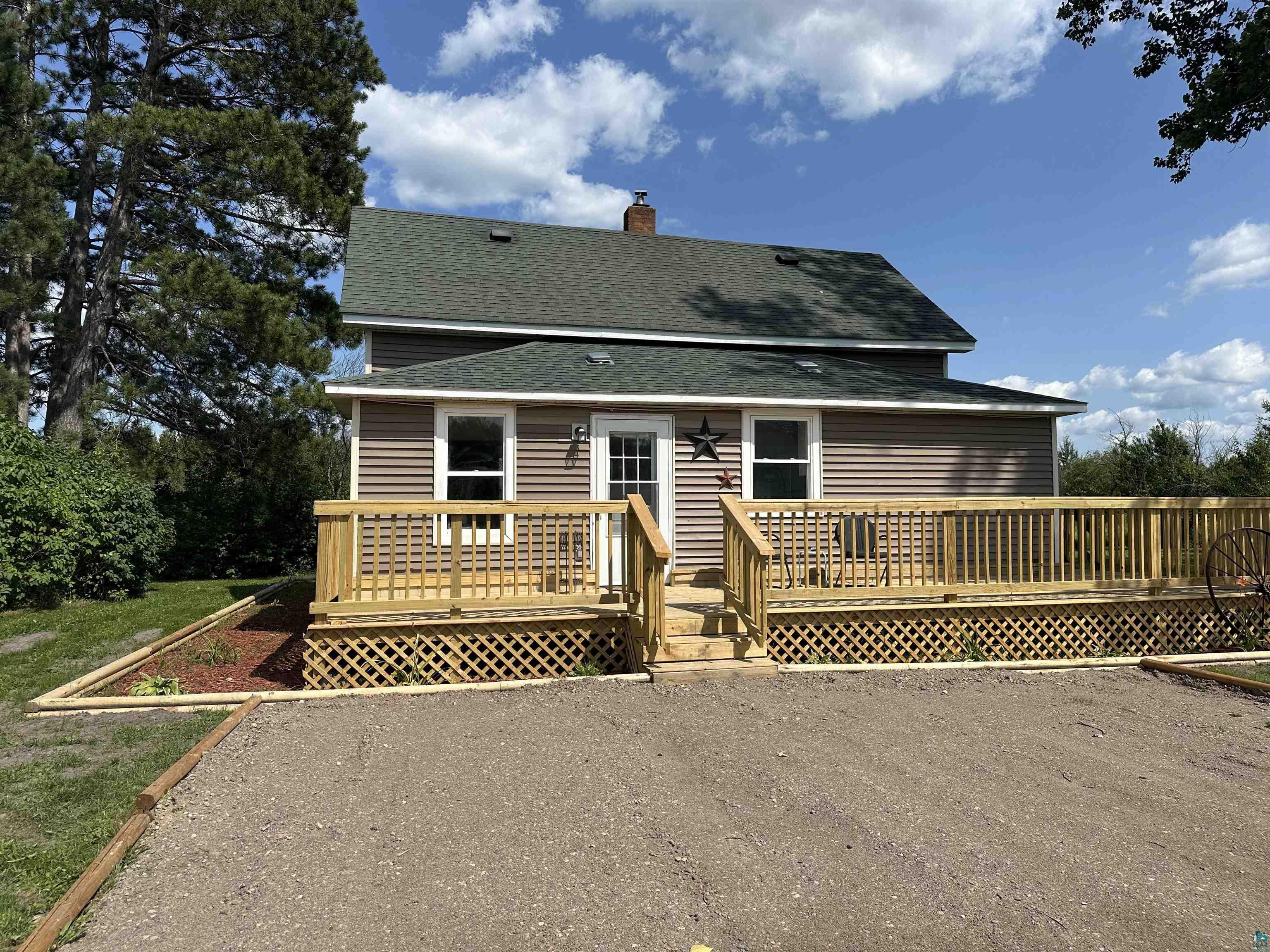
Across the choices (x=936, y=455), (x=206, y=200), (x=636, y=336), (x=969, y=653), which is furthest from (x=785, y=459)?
(x=206, y=200)

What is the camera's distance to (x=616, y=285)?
519 inches

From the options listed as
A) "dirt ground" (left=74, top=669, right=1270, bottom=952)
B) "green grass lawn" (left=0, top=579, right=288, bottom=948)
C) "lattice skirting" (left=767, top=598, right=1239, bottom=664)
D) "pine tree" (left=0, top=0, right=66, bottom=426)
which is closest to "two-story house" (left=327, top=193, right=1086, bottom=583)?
"lattice skirting" (left=767, top=598, right=1239, bottom=664)

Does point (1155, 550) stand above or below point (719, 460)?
below

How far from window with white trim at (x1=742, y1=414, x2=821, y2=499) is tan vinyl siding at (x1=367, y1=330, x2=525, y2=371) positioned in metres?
4.35

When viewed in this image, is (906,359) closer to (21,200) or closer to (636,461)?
(636,461)

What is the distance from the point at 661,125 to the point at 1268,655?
1817 centimetres

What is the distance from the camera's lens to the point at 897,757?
4.44m

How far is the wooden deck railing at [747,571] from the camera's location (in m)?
6.37

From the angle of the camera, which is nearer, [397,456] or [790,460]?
[397,456]

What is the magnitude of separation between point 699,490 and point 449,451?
3248 millimetres

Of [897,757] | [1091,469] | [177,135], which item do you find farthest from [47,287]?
[1091,469]

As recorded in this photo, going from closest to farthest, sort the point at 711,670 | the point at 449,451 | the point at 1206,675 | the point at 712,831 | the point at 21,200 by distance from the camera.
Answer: the point at 712,831, the point at 711,670, the point at 1206,675, the point at 449,451, the point at 21,200

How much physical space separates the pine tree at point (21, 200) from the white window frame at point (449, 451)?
9.00 meters

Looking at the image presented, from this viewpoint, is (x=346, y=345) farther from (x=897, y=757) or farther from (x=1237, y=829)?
(x=1237, y=829)
